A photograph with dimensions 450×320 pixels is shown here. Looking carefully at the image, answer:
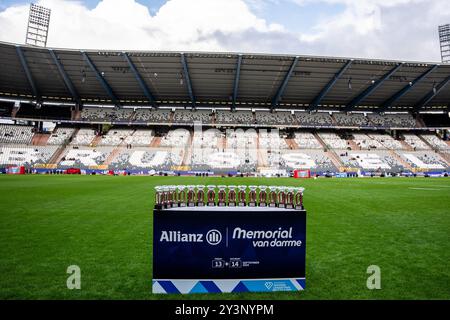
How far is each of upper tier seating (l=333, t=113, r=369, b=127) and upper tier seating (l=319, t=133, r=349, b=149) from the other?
285cm

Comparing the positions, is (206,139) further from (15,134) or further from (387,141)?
(387,141)

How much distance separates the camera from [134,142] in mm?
58969

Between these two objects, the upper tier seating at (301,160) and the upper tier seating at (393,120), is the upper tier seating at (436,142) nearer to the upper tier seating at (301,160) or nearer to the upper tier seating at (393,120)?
the upper tier seating at (393,120)

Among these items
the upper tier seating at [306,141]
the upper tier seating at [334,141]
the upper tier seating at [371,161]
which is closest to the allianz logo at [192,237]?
the upper tier seating at [371,161]

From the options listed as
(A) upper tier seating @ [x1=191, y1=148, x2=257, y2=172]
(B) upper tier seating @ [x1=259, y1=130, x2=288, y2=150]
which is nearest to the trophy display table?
(A) upper tier seating @ [x1=191, y1=148, x2=257, y2=172]

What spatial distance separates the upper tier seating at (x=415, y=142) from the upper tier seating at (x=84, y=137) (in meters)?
64.8

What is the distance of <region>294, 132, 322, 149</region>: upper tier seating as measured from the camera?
5941 cm

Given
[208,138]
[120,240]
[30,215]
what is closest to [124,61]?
[208,138]

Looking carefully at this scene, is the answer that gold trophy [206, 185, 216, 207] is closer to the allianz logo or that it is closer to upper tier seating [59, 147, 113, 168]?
the allianz logo

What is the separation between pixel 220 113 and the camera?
62.1 m

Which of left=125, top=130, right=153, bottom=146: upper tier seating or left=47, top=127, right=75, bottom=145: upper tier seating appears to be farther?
left=125, top=130, right=153, bottom=146: upper tier seating

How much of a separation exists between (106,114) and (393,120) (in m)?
59.6

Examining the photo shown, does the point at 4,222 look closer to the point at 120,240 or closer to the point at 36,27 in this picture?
the point at 120,240

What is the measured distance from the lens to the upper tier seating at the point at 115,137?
5862cm
